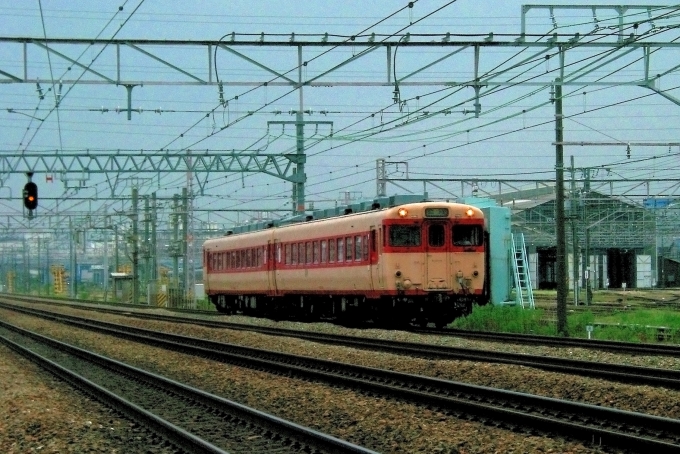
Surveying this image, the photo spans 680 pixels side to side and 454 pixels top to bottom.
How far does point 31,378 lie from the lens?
17.5 metres

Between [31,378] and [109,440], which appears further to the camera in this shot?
[31,378]

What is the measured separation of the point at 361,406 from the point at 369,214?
536 inches

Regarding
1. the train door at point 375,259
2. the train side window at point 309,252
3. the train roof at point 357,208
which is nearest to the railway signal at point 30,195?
the train roof at point 357,208

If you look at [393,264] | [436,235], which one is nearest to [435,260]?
[436,235]

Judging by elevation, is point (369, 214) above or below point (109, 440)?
above

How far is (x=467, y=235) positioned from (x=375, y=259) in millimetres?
2299

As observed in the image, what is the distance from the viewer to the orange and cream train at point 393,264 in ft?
82.4

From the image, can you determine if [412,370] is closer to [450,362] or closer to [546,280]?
[450,362]

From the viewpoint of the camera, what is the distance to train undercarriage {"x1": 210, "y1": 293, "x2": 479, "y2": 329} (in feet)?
84.0

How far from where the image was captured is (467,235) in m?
25.9

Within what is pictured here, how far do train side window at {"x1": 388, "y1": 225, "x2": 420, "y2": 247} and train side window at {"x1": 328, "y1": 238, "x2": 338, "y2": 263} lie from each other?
3.17 m

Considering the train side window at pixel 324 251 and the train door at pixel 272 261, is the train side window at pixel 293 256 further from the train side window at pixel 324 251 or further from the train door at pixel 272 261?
the train side window at pixel 324 251

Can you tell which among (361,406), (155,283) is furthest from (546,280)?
(361,406)

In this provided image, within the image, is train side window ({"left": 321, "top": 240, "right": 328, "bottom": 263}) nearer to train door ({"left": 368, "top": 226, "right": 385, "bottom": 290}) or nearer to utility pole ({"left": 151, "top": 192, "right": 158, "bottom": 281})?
train door ({"left": 368, "top": 226, "right": 385, "bottom": 290})
